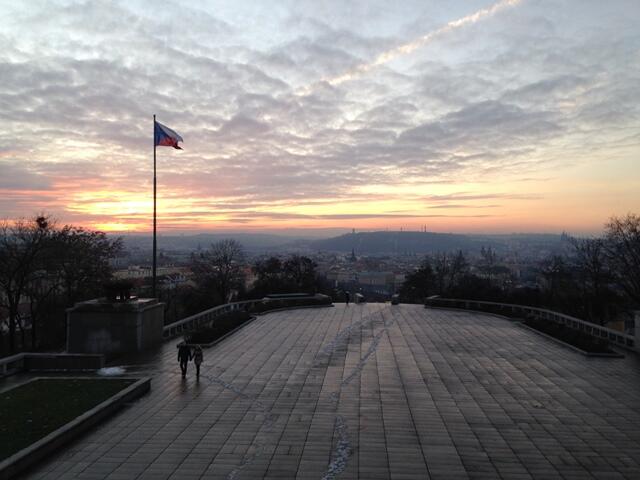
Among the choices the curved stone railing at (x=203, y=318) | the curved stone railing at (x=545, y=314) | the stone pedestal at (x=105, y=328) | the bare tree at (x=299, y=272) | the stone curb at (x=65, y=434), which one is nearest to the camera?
the stone curb at (x=65, y=434)

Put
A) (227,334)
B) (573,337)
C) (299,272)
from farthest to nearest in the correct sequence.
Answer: (299,272) → (227,334) → (573,337)

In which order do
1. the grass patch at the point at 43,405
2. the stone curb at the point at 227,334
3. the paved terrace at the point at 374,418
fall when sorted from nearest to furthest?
1. the paved terrace at the point at 374,418
2. the grass patch at the point at 43,405
3. the stone curb at the point at 227,334

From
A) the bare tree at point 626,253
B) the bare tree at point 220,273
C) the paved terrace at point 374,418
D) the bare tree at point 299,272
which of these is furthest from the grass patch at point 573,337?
the bare tree at point 220,273

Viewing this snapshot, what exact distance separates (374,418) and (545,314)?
72.1ft

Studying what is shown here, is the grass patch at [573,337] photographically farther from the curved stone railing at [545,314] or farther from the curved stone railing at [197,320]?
the curved stone railing at [197,320]

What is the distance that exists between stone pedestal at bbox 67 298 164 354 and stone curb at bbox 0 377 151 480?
6550 millimetres

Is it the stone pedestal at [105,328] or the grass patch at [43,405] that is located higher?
the stone pedestal at [105,328]

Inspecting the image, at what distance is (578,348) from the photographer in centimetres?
1977

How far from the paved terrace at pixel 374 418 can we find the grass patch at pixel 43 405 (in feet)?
2.80

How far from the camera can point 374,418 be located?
11.7 meters

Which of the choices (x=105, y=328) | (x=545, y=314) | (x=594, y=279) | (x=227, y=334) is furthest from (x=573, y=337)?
(x=594, y=279)

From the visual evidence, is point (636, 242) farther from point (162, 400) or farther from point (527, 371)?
point (162, 400)

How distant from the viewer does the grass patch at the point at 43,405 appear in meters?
10.1

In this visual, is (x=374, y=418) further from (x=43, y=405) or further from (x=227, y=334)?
(x=227, y=334)
